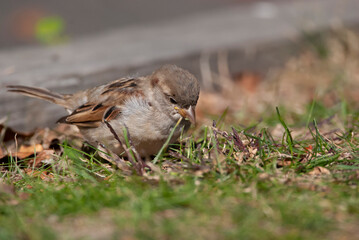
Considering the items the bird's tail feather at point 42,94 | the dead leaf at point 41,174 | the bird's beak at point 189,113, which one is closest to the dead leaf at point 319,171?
the bird's beak at point 189,113

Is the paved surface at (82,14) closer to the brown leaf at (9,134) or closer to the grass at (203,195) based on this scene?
the brown leaf at (9,134)

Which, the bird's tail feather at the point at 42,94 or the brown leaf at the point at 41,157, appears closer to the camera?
the brown leaf at the point at 41,157

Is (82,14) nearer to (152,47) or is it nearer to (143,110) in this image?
(152,47)

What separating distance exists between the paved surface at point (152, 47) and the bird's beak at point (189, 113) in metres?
1.76

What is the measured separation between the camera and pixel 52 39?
777cm

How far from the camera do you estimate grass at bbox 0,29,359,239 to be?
9.08 feet

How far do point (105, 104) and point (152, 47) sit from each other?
2606mm

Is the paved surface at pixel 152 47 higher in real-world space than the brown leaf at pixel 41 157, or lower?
A: higher

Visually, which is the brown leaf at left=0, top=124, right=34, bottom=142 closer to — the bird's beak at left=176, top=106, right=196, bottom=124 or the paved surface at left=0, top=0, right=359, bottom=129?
the paved surface at left=0, top=0, right=359, bottom=129

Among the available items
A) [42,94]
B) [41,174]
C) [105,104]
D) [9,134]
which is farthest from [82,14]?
[41,174]

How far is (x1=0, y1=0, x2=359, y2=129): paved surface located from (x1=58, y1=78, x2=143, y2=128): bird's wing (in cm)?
88

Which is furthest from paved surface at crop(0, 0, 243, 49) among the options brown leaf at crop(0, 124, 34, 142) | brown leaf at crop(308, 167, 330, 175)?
brown leaf at crop(308, 167, 330, 175)

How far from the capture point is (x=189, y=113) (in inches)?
165

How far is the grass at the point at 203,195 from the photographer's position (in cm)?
277
